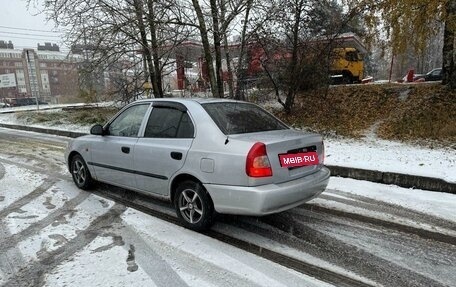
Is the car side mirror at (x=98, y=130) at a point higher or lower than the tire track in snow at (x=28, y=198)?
higher

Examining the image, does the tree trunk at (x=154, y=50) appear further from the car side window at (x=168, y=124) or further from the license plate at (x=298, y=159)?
the license plate at (x=298, y=159)

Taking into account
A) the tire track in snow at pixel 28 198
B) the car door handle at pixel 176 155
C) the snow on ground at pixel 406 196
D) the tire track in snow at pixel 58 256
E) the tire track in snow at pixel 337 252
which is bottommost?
the snow on ground at pixel 406 196

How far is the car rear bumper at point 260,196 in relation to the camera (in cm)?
361

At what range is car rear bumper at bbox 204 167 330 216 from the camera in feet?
11.8

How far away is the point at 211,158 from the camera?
12.7 feet

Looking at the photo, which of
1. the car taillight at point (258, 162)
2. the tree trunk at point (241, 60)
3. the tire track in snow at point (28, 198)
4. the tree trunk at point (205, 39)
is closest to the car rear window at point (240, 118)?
the car taillight at point (258, 162)

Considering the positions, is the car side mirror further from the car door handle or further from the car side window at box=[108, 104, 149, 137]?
the car door handle

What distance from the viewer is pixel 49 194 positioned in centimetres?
568

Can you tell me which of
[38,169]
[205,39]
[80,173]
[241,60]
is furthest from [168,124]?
[241,60]

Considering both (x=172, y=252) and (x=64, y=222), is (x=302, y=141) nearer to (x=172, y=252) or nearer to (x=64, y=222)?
(x=172, y=252)

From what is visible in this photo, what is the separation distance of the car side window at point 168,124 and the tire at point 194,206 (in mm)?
602

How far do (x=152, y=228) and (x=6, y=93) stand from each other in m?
97.0

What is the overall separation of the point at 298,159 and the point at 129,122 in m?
2.47

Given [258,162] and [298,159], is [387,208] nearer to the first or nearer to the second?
[298,159]
